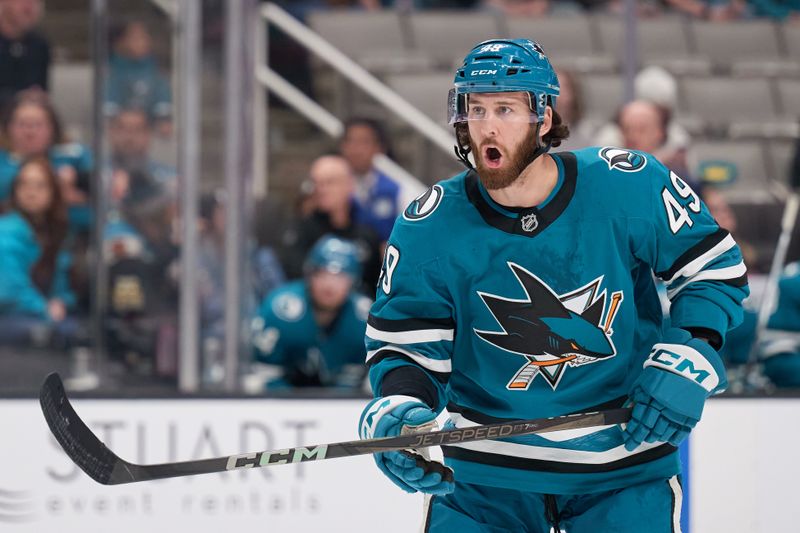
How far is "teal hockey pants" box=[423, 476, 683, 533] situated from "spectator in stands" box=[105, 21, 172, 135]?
6.26ft

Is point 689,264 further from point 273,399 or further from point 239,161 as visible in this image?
point 239,161

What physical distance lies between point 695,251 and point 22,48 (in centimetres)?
264

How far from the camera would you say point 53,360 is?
11.8 feet

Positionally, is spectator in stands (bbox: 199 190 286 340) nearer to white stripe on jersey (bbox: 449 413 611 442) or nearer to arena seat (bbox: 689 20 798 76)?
white stripe on jersey (bbox: 449 413 611 442)

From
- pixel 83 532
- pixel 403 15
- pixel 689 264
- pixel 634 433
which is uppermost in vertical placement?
pixel 403 15

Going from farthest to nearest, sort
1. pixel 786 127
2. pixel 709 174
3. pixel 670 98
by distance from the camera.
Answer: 1. pixel 786 127
2. pixel 709 174
3. pixel 670 98

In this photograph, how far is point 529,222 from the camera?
1.96m

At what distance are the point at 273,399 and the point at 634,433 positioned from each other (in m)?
1.37

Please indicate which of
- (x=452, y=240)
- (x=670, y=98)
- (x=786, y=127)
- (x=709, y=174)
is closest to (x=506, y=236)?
(x=452, y=240)

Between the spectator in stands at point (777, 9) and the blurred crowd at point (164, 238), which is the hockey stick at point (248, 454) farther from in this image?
the spectator in stands at point (777, 9)

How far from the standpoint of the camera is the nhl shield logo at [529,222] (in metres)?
1.96

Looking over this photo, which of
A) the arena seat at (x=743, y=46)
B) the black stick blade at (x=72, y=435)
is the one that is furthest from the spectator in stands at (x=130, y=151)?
the arena seat at (x=743, y=46)

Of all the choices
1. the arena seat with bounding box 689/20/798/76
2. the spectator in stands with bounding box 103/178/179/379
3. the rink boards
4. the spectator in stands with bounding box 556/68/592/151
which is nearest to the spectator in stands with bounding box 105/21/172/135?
the spectator in stands with bounding box 103/178/179/379

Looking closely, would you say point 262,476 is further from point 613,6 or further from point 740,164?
point 613,6
